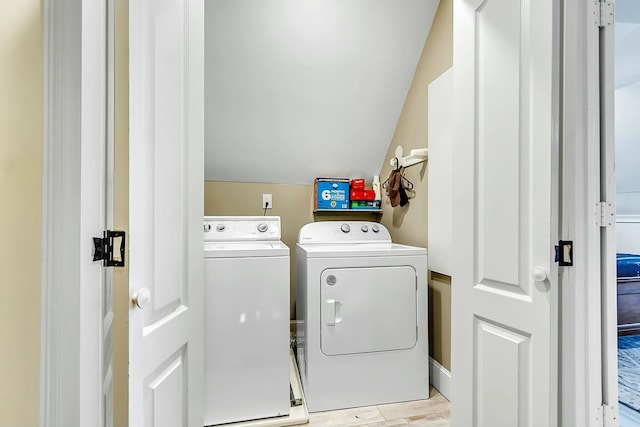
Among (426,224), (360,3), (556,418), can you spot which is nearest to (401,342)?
(426,224)

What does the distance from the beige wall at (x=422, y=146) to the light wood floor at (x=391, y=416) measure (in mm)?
266

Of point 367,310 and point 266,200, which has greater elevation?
point 266,200

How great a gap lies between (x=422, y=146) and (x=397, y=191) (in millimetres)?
378

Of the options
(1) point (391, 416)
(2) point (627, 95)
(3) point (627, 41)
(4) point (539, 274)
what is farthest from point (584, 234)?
(2) point (627, 95)

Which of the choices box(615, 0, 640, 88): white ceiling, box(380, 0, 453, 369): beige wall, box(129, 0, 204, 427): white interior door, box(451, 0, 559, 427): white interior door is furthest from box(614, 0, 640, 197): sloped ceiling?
box(129, 0, 204, 427): white interior door

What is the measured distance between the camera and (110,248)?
28.8 inches

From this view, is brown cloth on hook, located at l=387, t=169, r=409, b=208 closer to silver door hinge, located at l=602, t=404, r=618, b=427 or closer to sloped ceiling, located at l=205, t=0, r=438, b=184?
sloped ceiling, located at l=205, t=0, r=438, b=184

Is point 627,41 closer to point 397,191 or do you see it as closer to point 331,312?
point 397,191

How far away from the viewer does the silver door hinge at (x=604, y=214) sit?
921 mm

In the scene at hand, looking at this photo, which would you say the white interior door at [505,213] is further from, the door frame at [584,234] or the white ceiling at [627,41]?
the white ceiling at [627,41]

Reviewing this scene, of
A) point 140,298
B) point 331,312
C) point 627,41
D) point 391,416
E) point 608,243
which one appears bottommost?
point 391,416

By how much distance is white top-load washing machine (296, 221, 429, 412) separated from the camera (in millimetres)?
1729

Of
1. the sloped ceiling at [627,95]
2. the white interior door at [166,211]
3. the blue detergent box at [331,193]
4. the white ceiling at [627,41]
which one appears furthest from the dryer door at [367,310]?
the white ceiling at [627,41]

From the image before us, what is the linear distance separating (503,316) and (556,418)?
307 millimetres
